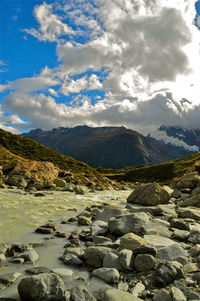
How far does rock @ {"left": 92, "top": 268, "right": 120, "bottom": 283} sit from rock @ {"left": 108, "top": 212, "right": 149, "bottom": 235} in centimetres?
366

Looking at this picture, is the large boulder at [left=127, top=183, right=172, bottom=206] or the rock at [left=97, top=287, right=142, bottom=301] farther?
the large boulder at [left=127, top=183, right=172, bottom=206]

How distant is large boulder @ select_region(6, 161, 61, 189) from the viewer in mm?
30755

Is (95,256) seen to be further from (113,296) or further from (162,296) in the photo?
(162,296)

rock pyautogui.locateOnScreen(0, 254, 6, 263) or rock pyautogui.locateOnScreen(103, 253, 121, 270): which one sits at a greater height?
rock pyautogui.locateOnScreen(103, 253, 121, 270)

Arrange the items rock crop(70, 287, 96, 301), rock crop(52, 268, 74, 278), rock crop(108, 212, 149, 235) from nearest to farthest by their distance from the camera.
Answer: rock crop(70, 287, 96, 301), rock crop(52, 268, 74, 278), rock crop(108, 212, 149, 235)

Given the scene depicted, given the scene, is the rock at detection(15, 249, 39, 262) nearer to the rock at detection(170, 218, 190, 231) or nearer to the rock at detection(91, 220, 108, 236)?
the rock at detection(91, 220, 108, 236)

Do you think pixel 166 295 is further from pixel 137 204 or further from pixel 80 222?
pixel 137 204

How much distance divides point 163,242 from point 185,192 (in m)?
21.6

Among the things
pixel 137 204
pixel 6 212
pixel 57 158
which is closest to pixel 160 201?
pixel 137 204

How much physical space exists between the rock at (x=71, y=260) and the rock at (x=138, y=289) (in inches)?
78.6

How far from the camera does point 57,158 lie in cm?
9862

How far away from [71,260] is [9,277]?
187 centimetres

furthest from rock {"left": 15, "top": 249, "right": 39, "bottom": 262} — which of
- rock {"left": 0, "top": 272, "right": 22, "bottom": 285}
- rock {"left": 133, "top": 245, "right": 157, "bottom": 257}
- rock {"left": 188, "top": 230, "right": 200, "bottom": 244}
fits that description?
rock {"left": 188, "top": 230, "right": 200, "bottom": 244}

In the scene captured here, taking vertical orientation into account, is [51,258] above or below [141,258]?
below
